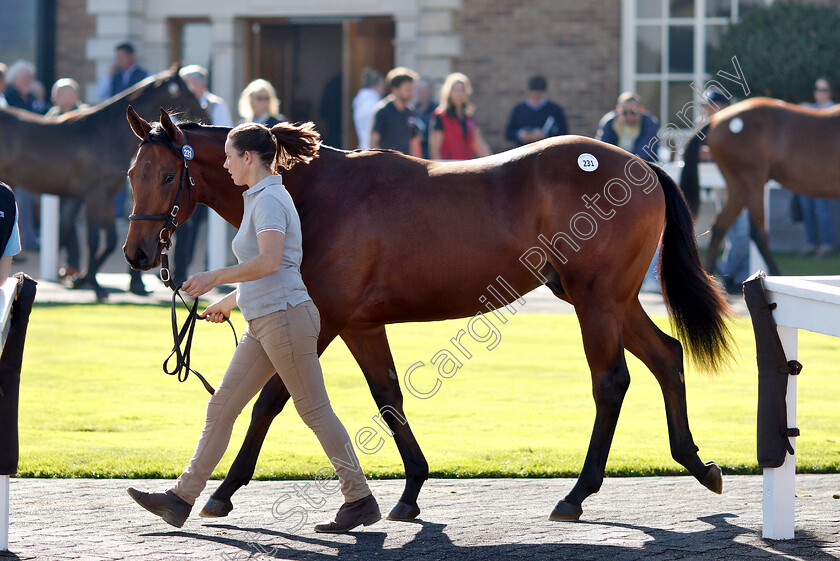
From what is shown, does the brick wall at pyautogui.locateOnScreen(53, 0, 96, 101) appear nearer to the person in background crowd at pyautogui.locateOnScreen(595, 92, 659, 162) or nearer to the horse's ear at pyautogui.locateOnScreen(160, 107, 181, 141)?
the person in background crowd at pyautogui.locateOnScreen(595, 92, 659, 162)

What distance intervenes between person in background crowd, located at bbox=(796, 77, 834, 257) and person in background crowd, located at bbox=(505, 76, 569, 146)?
3.39m

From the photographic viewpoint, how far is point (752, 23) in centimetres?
1734

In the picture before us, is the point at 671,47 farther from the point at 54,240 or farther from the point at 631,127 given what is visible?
the point at 54,240

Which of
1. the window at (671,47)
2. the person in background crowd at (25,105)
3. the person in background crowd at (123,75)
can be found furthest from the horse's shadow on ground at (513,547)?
the window at (671,47)

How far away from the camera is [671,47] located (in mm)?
18688

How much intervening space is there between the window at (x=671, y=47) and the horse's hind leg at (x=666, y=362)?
13205 millimetres

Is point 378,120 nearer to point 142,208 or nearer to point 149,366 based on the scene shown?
point 149,366

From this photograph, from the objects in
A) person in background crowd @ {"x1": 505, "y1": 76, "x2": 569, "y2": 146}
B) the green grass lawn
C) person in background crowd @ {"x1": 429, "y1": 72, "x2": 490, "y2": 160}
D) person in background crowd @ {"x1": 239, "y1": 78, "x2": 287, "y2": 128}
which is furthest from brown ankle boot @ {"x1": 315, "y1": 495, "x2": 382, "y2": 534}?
person in background crowd @ {"x1": 505, "y1": 76, "x2": 569, "y2": 146}

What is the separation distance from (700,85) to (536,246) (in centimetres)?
1369

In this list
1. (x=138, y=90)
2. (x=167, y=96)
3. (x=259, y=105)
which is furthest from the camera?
(x=259, y=105)

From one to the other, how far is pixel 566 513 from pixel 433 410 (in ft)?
8.52

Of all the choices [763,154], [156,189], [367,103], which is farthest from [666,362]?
[367,103]

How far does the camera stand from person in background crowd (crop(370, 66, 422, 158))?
13633mm

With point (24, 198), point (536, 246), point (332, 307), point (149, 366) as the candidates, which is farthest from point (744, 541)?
point (24, 198)
